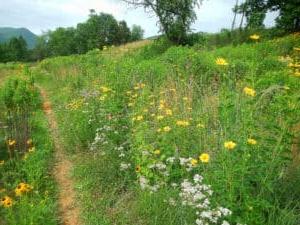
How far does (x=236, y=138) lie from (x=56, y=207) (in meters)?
2.59

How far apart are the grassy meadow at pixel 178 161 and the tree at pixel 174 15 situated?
13831 millimetres

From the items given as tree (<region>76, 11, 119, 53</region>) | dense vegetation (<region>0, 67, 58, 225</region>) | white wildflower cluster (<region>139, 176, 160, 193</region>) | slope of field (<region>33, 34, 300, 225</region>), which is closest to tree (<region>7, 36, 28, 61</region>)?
tree (<region>76, 11, 119, 53</region>)

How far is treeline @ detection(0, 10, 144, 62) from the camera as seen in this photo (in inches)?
2237

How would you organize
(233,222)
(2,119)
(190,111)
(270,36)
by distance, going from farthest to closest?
(270,36), (2,119), (190,111), (233,222)

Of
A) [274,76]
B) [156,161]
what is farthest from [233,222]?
[274,76]

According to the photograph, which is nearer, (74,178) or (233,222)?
(233,222)

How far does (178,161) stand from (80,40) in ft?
204

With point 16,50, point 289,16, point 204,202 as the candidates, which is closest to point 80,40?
point 16,50

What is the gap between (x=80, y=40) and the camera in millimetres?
65500

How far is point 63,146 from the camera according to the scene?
795 centimetres

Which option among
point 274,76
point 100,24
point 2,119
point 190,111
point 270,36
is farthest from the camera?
point 100,24

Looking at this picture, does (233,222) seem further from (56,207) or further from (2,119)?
(2,119)

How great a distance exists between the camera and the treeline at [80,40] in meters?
56.8

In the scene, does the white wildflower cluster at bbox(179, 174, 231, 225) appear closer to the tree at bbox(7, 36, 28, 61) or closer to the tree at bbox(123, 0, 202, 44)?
the tree at bbox(123, 0, 202, 44)
